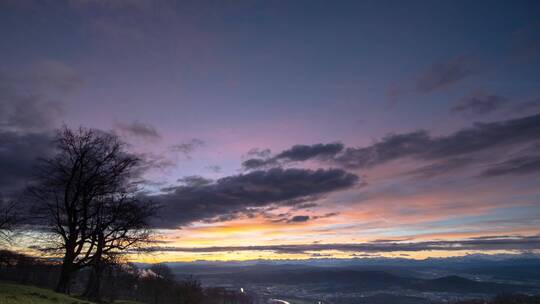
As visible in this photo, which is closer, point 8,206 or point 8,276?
point 8,206

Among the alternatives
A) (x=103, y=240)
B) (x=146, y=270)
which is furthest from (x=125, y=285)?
(x=103, y=240)

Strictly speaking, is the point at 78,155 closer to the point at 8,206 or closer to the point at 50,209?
the point at 50,209

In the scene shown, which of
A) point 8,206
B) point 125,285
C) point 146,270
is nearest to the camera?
point 8,206

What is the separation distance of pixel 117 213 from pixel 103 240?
3.94 metres

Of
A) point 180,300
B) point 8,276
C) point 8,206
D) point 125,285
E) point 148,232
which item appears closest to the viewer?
point 148,232

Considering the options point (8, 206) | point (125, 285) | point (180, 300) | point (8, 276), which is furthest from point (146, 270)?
point (8, 206)

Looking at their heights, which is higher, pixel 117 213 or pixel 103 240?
pixel 117 213

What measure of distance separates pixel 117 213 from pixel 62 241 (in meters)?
5.76

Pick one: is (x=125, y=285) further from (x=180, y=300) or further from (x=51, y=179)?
(x=51, y=179)

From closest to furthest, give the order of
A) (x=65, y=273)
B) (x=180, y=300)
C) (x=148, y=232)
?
(x=65, y=273), (x=148, y=232), (x=180, y=300)

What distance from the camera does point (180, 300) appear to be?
112250mm

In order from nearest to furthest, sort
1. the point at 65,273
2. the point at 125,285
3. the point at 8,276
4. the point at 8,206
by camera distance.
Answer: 1. the point at 65,273
2. the point at 8,206
3. the point at 8,276
4. the point at 125,285

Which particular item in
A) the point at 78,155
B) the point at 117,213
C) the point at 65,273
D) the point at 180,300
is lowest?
the point at 180,300

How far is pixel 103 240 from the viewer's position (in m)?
33.8
